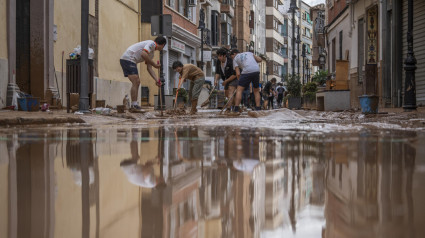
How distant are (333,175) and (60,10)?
14.5 metres

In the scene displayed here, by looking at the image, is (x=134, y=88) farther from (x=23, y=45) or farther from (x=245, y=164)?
(x=245, y=164)

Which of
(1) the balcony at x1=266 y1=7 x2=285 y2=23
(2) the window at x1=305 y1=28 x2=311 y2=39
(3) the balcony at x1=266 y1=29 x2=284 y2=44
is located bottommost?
(3) the balcony at x1=266 y1=29 x2=284 y2=44

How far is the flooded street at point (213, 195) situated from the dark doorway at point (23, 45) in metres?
11.4

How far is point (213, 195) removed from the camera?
1655mm

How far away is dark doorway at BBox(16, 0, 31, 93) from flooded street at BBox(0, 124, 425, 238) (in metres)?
11.4

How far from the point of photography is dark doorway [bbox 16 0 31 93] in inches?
544

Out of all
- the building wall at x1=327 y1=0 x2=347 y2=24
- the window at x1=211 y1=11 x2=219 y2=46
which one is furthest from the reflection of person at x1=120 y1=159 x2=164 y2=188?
the window at x1=211 y1=11 x2=219 y2=46

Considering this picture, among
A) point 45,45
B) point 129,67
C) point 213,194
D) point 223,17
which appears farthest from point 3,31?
point 223,17

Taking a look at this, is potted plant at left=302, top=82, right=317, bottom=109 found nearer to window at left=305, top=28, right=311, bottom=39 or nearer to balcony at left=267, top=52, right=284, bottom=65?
balcony at left=267, top=52, right=284, bottom=65

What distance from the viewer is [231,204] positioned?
1511 millimetres

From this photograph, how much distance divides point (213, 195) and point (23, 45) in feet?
43.8

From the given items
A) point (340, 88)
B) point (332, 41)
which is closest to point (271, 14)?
point (332, 41)

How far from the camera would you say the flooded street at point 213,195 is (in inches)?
49.8

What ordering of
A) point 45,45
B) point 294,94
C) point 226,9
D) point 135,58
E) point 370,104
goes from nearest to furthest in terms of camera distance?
point 370,104
point 135,58
point 45,45
point 294,94
point 226,9
